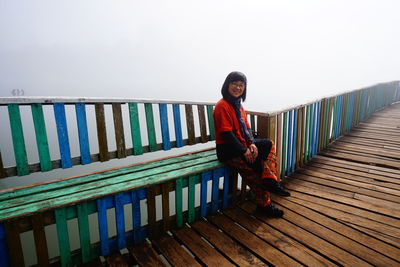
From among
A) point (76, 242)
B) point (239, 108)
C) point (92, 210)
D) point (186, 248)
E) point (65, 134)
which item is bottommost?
point (76, 242)

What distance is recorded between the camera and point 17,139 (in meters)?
2.64

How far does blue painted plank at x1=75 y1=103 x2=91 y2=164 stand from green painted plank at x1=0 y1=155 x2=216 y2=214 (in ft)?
2.30

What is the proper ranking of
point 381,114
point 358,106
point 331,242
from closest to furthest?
1. point 331,242
2. point 358,106
3. point 381,114

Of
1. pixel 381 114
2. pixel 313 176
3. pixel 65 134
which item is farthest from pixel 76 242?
pixel 381 114

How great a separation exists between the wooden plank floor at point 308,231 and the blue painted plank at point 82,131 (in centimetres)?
133

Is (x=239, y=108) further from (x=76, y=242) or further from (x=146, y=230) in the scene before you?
(x=76, y=242)

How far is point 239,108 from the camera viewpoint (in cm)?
297

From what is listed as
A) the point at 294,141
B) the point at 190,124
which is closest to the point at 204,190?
the point at 190,124

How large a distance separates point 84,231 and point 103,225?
17 cm

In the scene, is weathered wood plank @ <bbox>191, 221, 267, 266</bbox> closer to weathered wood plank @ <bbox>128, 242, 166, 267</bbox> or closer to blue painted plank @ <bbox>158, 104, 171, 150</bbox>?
weathered wood plank @ <bbox>128, 242, 166, 267</bbox>

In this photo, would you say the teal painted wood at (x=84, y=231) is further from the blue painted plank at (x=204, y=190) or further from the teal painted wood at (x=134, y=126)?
the teal painted wood at (x=134, y=126)

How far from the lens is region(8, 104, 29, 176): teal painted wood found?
2.61 m

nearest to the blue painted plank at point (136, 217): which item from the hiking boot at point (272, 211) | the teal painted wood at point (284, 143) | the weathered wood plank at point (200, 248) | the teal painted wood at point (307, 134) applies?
the weathered wood plank at point (200, 248)

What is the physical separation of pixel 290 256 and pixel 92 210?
1.81 meters
